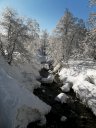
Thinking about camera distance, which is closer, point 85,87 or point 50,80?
point 85,87

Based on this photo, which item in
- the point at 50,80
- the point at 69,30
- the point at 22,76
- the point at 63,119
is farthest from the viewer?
the point at 69,30

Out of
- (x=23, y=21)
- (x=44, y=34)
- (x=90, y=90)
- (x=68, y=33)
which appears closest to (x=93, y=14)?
(x=90, y=90)

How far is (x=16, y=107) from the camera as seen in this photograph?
10703mm

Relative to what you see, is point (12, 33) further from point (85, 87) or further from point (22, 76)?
point (85, 87)

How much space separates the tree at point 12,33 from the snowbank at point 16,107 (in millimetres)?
9405

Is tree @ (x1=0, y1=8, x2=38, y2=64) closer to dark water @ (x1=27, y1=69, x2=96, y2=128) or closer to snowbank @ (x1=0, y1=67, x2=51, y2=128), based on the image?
dark water @ (x1=27, y1=69, x2=96, y2=128)

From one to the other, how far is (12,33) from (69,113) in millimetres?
12166

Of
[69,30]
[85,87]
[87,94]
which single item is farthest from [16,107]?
[69,30]

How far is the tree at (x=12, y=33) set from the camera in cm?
2194

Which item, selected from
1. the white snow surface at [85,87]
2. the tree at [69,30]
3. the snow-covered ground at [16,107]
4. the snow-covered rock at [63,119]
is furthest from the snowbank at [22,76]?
the tree at [69,30]

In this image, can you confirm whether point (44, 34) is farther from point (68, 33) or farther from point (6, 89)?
point (6, 89)

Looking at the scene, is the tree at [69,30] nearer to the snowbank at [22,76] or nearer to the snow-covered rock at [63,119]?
the snowbank at [22,76]

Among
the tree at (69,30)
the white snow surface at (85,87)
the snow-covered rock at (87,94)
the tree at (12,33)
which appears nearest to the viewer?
the snow-covered rock at (87,94)

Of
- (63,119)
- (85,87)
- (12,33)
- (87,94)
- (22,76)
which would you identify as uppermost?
(12,33)
